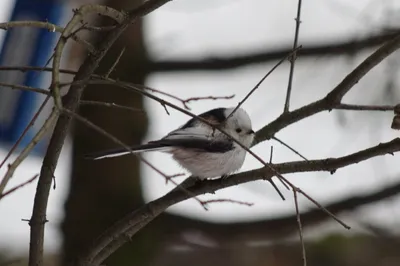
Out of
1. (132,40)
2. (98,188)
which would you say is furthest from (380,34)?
(98,188)

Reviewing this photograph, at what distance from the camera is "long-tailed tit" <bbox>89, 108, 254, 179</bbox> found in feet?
5.38

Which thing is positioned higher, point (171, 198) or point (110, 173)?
point (110, 173)

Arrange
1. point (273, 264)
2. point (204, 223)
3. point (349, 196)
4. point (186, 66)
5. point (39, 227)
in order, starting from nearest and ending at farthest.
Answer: point (39, 227) < point (349, 196) < point (204, 223) < point (186, 66) < point (273, 264)

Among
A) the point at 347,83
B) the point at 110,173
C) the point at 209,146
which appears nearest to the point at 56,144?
the point at 347,83

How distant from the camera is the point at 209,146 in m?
1.71

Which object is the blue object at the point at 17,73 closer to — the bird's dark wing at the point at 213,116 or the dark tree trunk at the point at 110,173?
the bird's dark wing at the point at 213,116

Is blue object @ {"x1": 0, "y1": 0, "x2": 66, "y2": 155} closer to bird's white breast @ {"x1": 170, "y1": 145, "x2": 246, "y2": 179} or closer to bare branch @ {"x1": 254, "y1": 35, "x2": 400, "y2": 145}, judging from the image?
bird's white breast @ {"x1": 170, "y1": 145, "x2": 246, "y2": 179}

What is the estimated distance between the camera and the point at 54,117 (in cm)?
86

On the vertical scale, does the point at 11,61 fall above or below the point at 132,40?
below

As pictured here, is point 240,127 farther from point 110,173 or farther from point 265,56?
point 110,173

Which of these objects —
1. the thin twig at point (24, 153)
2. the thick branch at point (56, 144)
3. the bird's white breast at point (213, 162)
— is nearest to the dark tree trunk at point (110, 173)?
the bird's white breast at point (213, 162)

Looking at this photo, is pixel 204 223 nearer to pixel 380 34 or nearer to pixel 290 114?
pixel 380 34

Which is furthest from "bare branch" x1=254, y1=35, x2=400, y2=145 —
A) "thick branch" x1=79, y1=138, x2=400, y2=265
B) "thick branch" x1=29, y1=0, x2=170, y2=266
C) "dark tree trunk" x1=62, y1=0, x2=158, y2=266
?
"dark tree trunk" x1=62, y1=0, x2=158, y2=266

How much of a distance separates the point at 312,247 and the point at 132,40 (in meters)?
1.13
